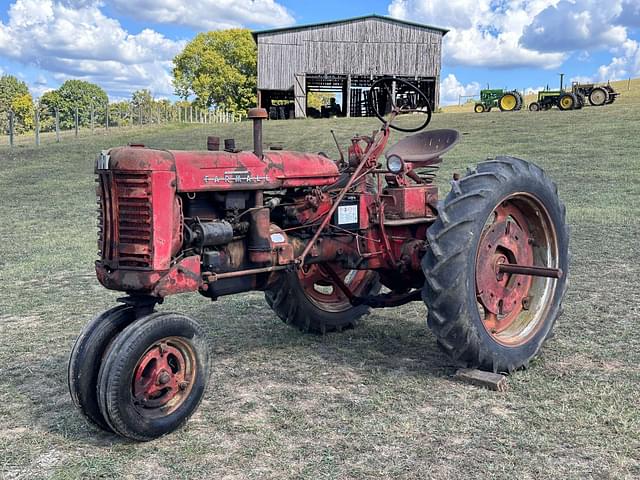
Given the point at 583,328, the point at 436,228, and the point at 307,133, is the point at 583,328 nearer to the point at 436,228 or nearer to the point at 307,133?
the point at 436,228

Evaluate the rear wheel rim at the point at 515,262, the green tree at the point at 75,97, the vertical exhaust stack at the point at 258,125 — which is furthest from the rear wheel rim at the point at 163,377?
the green tree at the point at 75,97

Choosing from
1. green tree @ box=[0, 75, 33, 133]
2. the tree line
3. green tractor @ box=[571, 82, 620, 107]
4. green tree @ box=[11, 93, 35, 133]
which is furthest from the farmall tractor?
green tree @ box=[0, 75, 33, 133]

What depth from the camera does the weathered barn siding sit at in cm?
3572

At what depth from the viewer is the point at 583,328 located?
5.32m

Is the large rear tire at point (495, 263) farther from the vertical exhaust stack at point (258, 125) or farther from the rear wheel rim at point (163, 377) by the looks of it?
the rear wheel rim at point (163, 377)

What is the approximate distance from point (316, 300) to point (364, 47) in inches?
1278

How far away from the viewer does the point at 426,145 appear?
5379mm

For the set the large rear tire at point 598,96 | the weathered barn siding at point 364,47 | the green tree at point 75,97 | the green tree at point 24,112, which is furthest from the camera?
the green tree at point 75,97

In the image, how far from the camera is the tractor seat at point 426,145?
5129 mm

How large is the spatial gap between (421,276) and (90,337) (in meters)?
2.46

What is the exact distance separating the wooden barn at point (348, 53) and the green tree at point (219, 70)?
2064cm

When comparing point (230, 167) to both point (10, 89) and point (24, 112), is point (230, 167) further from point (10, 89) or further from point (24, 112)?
point (10, 89)

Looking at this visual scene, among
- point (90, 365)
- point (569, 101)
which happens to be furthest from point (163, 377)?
point (569, 101)

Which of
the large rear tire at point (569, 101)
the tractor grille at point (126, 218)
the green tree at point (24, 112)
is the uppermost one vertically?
the green tree at point (24, 112)
